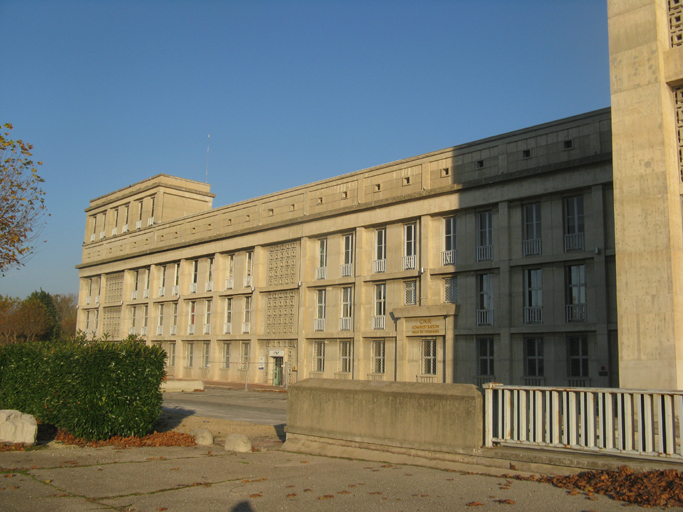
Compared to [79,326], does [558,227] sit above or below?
above

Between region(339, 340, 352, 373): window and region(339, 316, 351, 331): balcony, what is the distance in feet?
2.64

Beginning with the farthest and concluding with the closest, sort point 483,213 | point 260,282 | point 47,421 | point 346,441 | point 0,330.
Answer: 1. point 0,330
2. point 260,282
3. point 483,213
4. point 47,421
5. point 346,441

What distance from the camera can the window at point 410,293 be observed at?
35125 millimetres

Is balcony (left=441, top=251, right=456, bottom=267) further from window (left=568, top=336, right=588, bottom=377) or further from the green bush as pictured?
the green bush

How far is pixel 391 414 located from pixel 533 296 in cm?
2145

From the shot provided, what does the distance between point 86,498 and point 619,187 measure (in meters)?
12.7

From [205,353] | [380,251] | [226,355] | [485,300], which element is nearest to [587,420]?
[485,300]

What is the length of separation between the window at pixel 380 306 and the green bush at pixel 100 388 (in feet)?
76.2

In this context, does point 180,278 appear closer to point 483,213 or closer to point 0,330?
point 483,213

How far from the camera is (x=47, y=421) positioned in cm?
1355

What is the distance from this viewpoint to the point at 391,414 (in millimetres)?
10672

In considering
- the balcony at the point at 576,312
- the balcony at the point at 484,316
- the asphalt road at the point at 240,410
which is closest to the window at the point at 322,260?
the balcony at the point at 484,316

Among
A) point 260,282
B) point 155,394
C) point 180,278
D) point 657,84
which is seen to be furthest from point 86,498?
point 180,278

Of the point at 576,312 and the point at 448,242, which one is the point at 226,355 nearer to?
the point at 448,242
